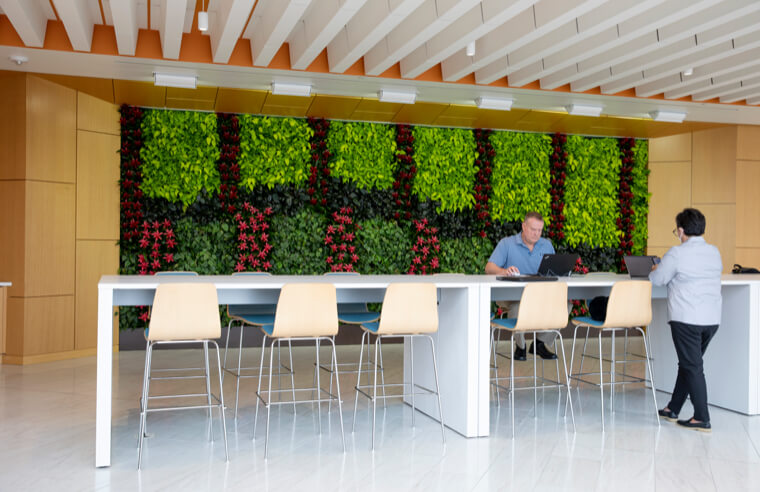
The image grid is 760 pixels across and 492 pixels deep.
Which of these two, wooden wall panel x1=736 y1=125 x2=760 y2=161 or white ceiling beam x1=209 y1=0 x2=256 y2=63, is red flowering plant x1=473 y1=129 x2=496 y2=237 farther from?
white ceiling beam x1=209 y1=0 x2=256 y2=63

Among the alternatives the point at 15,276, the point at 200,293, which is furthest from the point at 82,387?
the point at 200,293

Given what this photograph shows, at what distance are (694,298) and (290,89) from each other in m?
4.36

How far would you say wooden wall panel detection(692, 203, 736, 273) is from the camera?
8.78 meters

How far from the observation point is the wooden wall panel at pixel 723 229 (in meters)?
8.78

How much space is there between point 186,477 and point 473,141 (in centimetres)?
649

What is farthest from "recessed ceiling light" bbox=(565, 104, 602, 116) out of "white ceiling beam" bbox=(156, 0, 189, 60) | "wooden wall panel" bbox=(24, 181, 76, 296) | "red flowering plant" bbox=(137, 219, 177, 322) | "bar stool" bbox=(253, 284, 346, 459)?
"wooden wall panel" bbox=(24, 181, 76, 296)

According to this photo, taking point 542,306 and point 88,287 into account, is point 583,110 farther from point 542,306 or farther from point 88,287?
point 88,287

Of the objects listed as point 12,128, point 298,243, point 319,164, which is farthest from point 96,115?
point 298,243

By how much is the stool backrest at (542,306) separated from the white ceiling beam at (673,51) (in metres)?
2.45

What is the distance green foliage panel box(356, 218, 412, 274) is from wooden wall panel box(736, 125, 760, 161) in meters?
4.61

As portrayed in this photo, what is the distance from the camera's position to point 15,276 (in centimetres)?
671

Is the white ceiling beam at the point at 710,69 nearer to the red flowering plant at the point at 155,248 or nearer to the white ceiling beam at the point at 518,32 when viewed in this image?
the white ceiling beam at the point at 518,32

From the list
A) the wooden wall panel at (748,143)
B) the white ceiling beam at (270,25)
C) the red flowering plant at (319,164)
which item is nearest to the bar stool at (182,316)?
the white ceiling beam at (270,25)

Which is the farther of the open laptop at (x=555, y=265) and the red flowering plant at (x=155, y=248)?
the red flowering plant at (x=155, y=248)
